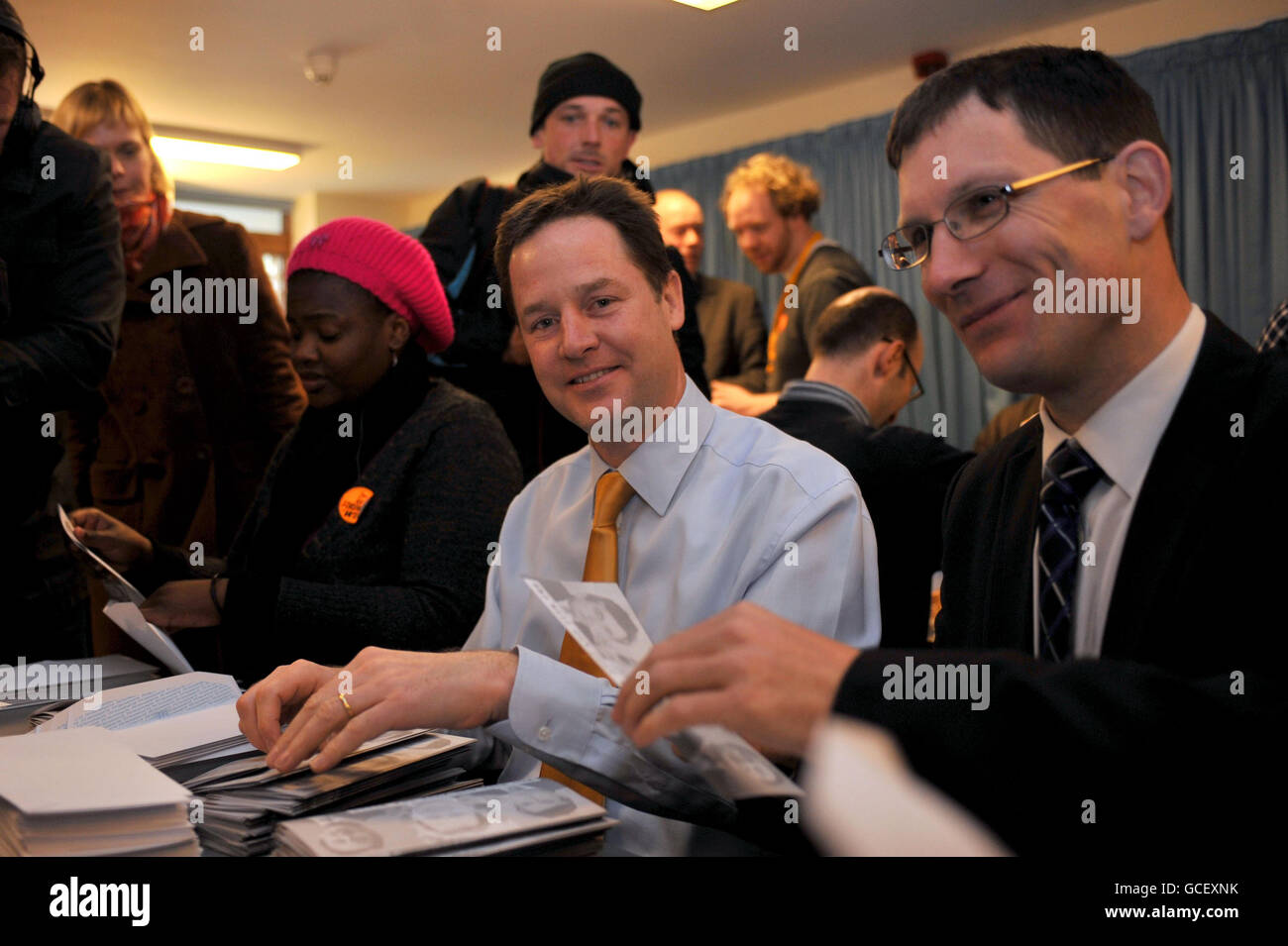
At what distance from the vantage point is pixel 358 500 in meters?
2.15

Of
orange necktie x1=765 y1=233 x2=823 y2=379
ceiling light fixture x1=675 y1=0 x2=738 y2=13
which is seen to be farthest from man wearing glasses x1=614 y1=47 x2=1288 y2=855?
ceiling light fixture x1=675 y1=0 x2=738 y2=13

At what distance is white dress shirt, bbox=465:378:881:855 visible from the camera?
139 cm

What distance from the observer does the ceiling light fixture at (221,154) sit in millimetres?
7598

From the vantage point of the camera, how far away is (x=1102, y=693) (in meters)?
0.81

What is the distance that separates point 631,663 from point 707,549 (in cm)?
53

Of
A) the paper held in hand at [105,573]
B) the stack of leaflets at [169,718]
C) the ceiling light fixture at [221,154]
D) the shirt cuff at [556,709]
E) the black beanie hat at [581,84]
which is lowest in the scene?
the stack of leaflets at [169,718]

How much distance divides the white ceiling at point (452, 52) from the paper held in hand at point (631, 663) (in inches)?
192

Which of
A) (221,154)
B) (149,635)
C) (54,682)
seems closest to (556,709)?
(149,635)

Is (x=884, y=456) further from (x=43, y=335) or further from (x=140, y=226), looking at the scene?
(x=140, y=226)

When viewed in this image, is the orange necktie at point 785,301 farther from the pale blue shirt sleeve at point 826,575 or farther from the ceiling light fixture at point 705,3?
the pale blue shirt sleeve at point 826,575

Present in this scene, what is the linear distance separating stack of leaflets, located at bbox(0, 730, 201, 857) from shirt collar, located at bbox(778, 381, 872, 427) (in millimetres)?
2065

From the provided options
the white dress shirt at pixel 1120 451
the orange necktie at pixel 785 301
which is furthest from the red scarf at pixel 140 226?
the white dress shirt at pixel 1120 451

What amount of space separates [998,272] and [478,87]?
605 cm

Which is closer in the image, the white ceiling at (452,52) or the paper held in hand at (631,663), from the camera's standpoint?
the paper held in hand at (631,663)
